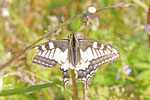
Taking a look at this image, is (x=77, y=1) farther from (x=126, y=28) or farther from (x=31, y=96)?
(x=31, y=96)

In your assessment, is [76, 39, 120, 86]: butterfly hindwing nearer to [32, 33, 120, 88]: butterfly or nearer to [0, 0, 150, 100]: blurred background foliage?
[32, 33, 120, 88]: butterfly

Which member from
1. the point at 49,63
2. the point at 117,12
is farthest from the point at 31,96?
the point at 117,12

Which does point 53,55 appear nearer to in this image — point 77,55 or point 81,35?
point 77,55

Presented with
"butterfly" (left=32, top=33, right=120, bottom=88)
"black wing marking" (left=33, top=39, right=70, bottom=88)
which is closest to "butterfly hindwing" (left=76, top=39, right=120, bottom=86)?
"butterfly" (left=32, top=33, right=120, bottom=88)

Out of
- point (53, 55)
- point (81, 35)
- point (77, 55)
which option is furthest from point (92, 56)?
point (81, 35)

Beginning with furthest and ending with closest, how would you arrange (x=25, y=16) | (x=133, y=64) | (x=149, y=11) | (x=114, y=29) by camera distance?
1. (x=25, y=16)
2. (x=114, y=29)
3. (x=149, y=11)
4. (x=133, y=64)

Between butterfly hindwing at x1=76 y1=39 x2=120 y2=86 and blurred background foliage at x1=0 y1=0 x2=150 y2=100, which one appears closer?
butterfly hindwing at x1=76 y1=39 x2=120 y2=86
